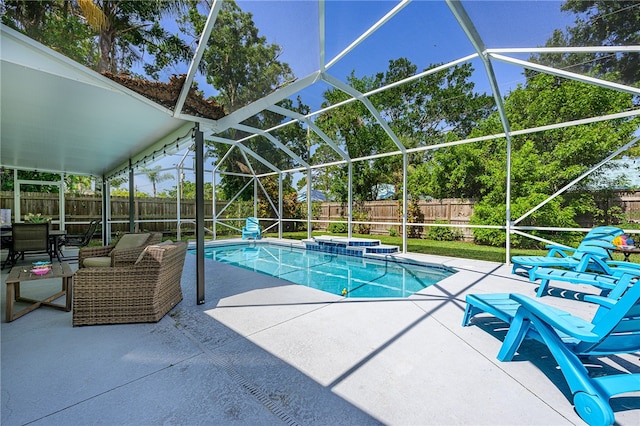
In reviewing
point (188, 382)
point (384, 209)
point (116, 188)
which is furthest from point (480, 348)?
point (116, 188)

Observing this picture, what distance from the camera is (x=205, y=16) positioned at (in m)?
2.87

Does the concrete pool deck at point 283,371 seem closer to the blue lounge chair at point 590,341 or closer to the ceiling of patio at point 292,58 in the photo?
the blue lounge chair at point 590,341

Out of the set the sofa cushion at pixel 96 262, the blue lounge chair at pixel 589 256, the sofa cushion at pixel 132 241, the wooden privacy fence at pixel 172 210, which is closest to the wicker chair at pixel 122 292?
the sofa cushion at pixel 96 262

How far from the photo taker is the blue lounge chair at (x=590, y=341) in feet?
5.09

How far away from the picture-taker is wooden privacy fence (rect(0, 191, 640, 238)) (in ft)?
28.4

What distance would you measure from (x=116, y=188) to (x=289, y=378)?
2345 cm

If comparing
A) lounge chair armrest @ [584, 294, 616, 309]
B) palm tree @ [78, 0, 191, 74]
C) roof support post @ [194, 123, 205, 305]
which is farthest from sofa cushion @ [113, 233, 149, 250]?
lounge chair armrest @ [584, 294, 616, 309]

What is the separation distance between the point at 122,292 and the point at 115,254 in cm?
87

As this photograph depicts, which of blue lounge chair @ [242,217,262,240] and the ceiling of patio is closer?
the ceiling of patio

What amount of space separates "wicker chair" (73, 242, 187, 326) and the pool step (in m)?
6.17

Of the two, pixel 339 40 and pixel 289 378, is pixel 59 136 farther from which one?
pixel 289 378

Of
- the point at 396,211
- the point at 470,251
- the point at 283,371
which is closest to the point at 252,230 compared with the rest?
the point at 396,211

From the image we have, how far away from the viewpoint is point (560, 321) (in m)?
1.83

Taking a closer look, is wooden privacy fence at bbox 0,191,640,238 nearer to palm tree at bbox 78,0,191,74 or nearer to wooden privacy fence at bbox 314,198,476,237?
wooden privacy fence at bbox 314,198,476,237
